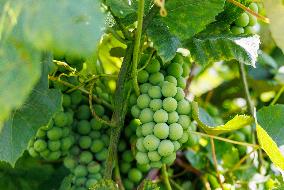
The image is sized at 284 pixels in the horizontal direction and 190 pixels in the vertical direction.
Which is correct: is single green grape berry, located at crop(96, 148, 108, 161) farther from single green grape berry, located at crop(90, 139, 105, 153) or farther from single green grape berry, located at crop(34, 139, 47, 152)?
single green grape berry, located at crop(34, 139, 47, 152)

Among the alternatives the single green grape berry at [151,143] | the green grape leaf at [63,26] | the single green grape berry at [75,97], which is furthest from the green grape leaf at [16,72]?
the single green grape berry at [75,97]

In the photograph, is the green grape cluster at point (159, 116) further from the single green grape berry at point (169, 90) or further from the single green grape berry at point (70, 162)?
the single green grape berry at point (70, 162)

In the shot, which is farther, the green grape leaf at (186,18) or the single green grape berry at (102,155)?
the single green grape berry at (102,155)

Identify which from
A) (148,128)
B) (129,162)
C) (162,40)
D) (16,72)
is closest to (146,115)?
(148,128)

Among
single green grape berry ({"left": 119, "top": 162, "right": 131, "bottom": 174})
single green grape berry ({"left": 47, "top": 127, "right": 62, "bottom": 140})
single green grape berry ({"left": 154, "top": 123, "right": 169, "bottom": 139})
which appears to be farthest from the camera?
single green grape berry ({"left": 119, "top": 162, "right": 131, "bottom": 174})

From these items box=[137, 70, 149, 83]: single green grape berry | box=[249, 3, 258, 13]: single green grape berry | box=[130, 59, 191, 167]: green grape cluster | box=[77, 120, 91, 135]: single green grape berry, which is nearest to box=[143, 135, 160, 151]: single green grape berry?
box=[130, 59, 191, 167]: green grape cluster

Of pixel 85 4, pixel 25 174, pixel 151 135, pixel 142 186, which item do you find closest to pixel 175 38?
pixel 151 135

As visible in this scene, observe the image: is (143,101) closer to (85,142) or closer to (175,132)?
(175,132)
